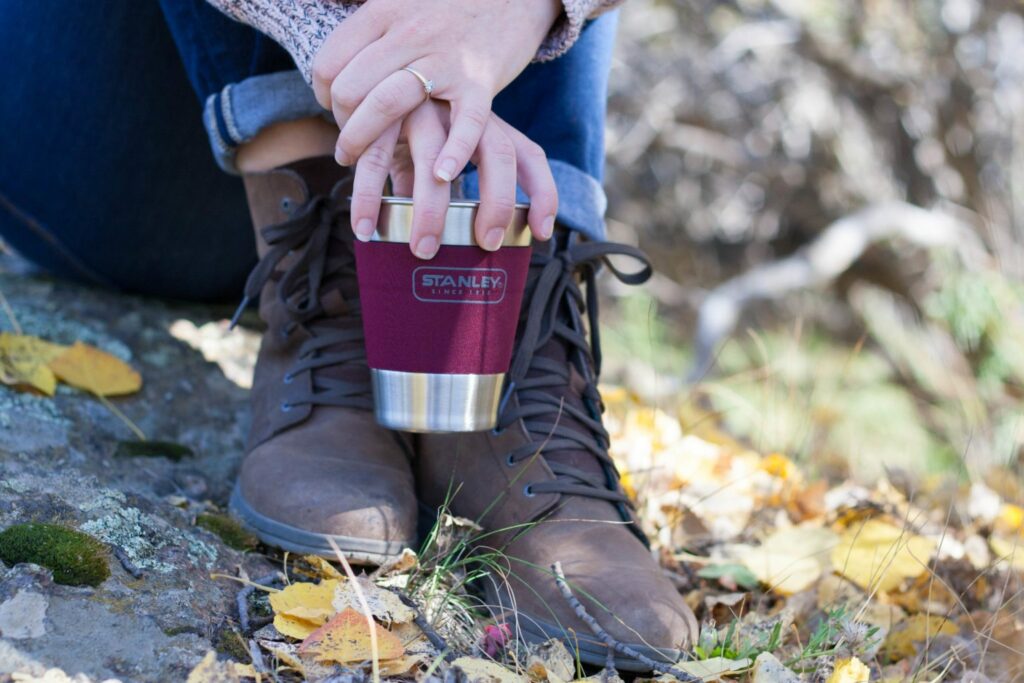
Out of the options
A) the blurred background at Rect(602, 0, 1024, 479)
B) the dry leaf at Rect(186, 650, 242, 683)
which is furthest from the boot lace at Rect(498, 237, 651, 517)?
the blurred background at Rect(602, 0, 1024, 479)

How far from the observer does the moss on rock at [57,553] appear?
3.27 ft

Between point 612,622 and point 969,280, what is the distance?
3.40m

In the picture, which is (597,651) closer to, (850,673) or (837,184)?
(850,673)

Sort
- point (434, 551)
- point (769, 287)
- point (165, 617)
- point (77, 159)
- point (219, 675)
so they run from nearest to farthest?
point (219, 675) → point (165, 617) → point (434, 551) → point (77, 159) → point (769, 287)

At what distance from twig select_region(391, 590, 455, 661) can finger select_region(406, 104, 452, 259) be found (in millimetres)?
419

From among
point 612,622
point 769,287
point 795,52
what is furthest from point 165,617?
point 795,52

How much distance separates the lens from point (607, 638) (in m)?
1.11

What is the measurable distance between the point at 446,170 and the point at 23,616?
0.63m

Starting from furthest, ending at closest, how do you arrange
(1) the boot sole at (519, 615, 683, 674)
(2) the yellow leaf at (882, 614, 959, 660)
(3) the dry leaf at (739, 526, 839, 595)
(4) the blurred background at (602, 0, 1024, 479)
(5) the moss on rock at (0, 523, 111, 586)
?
(4) the blurred background at (602, 0, 1024, 479) → (3) the dry leaf at (739, 526, 839, 595) → (2) the yellow leaf at (882, 614, 959, 660) → (1) the boot sole at (519, 615, 683, 674) → (5) the moss on rock at (0, 523, 111, 586)

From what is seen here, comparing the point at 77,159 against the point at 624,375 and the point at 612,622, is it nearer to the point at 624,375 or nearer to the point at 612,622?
the point at 612,622

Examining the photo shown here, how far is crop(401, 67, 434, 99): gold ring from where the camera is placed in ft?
3.48

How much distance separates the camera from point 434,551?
49.9 inches

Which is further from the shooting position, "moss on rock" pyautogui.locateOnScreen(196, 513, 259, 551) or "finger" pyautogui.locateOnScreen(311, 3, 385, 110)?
"moss on rock" pyautogui.locateOnScreen(196, 513, 259, 551)

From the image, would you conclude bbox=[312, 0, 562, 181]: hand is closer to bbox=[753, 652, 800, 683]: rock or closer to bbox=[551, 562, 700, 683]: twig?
bbox=[551, 562, 700, 683]: twig
